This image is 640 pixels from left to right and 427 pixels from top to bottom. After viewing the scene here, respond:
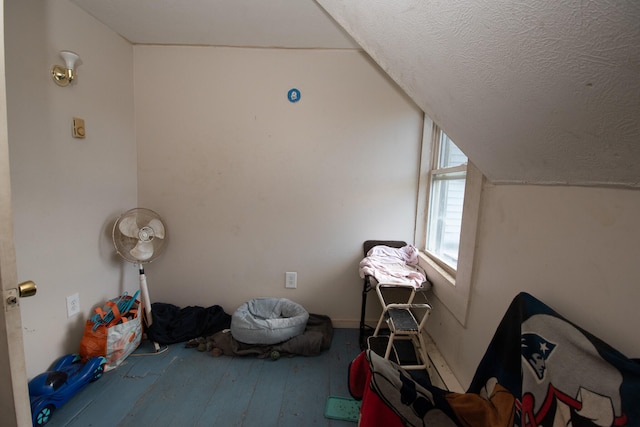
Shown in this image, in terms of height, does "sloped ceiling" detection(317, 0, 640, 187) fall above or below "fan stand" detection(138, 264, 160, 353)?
above

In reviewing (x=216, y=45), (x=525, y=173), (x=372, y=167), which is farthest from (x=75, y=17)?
(x=525, y=173)

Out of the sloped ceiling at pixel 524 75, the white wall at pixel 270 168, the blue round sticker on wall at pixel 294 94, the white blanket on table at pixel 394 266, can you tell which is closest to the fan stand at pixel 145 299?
the white wall at pixel 270 168

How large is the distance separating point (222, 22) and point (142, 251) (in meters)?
1.64

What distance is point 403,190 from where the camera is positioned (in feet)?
6.77

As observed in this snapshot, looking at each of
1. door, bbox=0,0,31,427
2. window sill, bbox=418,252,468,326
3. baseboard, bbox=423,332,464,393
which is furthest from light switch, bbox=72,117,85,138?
baseboard, bbox=423,332,464,393

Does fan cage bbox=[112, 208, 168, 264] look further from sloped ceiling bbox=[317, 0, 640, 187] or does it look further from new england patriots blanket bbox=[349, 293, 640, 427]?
sloped ceiling bbox=[317, 0, 640, 187]

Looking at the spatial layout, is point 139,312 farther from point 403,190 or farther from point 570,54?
point 570,54

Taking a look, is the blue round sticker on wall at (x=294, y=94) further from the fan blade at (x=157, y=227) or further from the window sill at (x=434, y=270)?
the window sill at (x=434, y=270)

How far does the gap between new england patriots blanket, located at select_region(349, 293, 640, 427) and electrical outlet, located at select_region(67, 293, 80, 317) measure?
1729mm

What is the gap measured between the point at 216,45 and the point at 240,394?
7.84 feet

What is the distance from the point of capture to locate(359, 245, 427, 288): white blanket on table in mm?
1617

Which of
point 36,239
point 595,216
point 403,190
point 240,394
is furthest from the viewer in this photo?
point 403,190

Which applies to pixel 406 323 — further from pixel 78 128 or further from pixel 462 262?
pixel 78 128

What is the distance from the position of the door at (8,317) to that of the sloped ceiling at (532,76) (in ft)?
3.82
